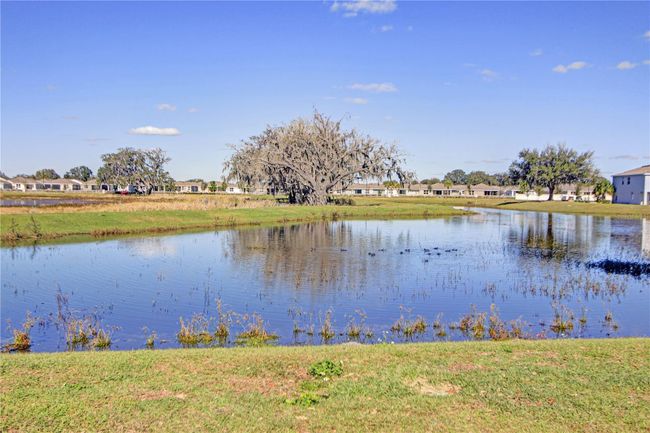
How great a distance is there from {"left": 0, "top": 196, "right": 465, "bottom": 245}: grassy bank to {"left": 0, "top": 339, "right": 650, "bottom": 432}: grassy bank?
1387 inches

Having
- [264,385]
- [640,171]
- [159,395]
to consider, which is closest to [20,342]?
[159,395]

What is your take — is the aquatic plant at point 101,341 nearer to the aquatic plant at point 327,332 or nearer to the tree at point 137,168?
the aquatic plant at point 327,332

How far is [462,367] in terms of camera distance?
33.4 ft

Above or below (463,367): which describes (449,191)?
above

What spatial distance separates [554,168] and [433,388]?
11683 centimetres

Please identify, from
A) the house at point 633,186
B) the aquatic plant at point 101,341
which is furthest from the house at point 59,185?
the aquatic plant at point 101,341

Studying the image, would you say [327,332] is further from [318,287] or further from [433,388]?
[318,287]

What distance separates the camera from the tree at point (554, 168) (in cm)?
11544

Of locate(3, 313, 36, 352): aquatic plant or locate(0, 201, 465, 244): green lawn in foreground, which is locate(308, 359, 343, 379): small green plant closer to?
locate(3, 313, 36, 352): aquatic plant

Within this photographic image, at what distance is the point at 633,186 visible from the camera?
95.6 m

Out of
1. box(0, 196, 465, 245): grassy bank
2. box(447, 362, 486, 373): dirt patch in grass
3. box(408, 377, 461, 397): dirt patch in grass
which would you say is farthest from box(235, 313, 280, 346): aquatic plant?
box(0, 196, 465, 245): grassy bank

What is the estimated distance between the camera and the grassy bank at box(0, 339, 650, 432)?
7934 mm

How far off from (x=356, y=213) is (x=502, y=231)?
24.7 m

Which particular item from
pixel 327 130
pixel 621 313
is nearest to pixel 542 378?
pixel 621 313
